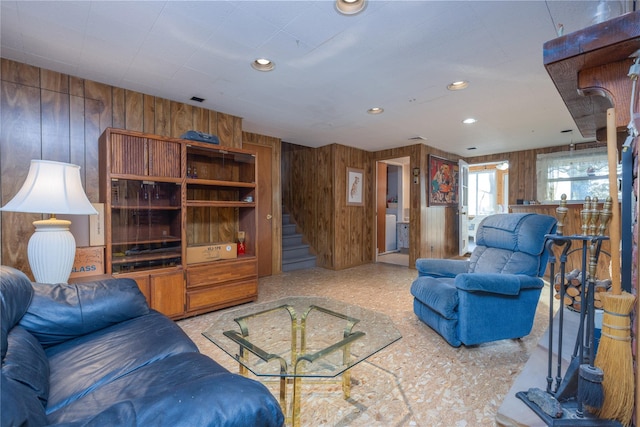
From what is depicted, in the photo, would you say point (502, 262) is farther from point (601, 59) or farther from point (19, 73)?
point (19, 73)

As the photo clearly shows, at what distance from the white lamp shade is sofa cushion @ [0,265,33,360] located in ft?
2.00

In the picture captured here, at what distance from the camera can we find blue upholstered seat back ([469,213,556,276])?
224 centimetres

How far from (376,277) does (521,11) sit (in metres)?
3.69

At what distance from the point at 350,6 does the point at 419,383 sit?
7.74ft

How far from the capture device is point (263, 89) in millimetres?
2895

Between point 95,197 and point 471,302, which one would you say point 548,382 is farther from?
point 95,197

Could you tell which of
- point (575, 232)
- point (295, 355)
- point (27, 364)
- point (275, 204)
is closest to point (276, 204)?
point (275, 204)

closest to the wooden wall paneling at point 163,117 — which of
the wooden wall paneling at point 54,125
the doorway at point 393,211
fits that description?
the wooden wall paneling at point 54,125

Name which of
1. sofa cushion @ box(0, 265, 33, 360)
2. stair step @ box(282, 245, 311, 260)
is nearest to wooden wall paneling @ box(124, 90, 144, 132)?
sofa cushion @ box(0, 265, 33, 360)

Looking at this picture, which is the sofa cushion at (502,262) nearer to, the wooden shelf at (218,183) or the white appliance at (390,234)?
the wooden shelf at (218,183)

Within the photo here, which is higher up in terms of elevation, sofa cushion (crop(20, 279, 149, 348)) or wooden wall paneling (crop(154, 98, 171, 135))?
wooden wall paneling (crop(154, 98, 171, 135))

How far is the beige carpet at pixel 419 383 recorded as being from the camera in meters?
1.55

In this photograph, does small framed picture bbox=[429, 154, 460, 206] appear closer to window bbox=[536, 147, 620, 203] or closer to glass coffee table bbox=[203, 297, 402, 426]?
window bbox=[536, 147, 620, 203]

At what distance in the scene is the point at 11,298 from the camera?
1307 mm
